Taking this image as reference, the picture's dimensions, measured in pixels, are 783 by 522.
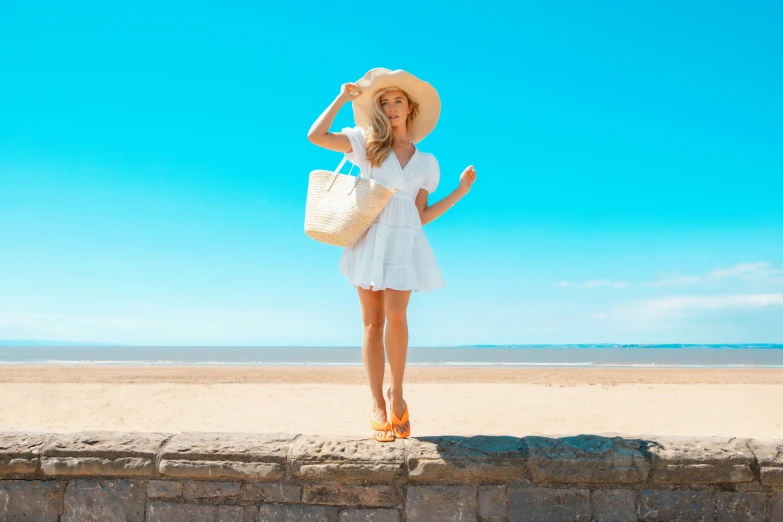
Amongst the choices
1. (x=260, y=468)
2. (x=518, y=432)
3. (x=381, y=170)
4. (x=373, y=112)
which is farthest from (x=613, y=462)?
(x=518, y=432)

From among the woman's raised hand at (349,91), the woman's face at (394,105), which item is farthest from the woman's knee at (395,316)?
the woman's raised hand at (349,91)

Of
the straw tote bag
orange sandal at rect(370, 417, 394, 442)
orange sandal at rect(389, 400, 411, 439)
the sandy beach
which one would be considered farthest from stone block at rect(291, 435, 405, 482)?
the sandy beach

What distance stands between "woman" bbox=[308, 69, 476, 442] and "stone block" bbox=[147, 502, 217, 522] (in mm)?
837

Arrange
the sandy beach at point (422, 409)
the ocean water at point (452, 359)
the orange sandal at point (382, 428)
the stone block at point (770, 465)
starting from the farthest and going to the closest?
the ocean water at point (452, 359) → the sandy beach at point (422, 409) → the orange sandal at point (382, 428) → the stone block at point (770, 465)

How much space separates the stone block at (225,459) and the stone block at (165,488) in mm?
56

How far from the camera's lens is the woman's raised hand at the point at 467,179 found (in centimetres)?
345

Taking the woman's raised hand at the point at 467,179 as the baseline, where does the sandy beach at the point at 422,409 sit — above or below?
below

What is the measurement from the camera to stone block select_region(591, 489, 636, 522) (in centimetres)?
272

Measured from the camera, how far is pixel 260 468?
109 inches

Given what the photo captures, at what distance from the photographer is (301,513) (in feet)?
9.10

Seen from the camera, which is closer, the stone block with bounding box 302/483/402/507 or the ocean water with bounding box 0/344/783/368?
the stone block with bounding box 302/483/402/507

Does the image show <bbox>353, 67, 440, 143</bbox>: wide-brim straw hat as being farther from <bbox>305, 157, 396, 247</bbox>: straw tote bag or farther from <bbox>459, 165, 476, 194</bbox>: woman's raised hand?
<bbox>305, 157, 396, 247</bbox>: straw tote bag

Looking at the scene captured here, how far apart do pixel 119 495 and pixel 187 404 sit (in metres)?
7.60

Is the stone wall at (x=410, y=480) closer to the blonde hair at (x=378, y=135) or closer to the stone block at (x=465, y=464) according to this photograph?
the stone block at (x=465, y=464)
